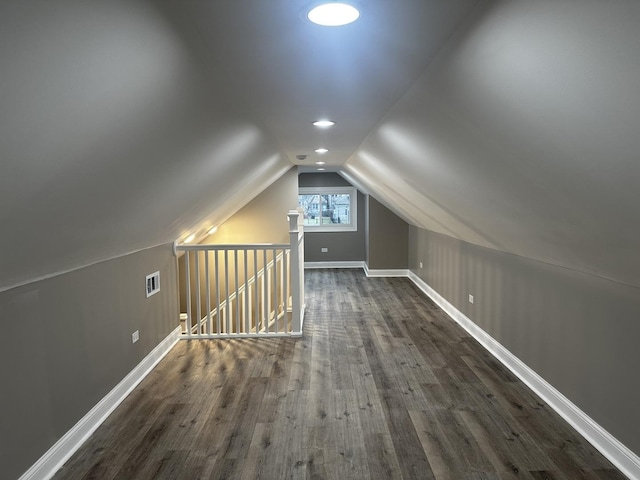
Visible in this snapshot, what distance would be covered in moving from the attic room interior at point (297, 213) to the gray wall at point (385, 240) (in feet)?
12.1

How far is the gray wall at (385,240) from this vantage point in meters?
8.45

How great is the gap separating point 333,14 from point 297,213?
328 cm

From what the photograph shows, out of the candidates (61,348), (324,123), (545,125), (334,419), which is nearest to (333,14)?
(545,125)

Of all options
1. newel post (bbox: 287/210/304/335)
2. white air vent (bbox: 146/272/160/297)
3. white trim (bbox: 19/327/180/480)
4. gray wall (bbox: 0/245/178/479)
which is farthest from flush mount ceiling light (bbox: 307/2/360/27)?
newel post (bbox: 287/210/304/335)

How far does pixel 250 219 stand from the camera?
7.45 metres

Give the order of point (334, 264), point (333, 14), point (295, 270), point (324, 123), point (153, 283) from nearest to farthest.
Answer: point (333, 14)
point (324, 123)
point (153, 283)
point (295, 270)
point (334, 264)

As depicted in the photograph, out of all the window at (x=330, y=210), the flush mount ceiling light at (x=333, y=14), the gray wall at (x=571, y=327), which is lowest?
the gray wall at (x=571, y=327)

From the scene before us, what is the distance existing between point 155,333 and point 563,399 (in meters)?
3.24

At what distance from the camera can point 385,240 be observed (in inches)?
334

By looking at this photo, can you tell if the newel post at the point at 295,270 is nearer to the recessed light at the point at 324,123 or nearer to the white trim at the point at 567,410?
the recessed light at the point at 324,123

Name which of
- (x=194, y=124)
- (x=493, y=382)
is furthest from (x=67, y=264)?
(x=493, y=382)

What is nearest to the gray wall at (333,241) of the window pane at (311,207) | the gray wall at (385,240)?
the window pane at (311,207)

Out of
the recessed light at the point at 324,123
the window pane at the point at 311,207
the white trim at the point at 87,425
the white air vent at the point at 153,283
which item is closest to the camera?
the white trim at the point at 87,425

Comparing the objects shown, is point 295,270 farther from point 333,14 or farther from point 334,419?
point 333,14
